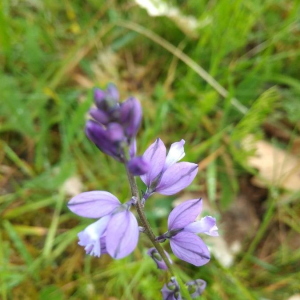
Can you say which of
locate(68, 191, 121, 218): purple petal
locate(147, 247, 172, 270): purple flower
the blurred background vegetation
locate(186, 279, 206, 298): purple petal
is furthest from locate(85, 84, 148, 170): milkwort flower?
the blurred background vegetation

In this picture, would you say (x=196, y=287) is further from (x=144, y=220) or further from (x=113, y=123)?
(x=113, y=123)

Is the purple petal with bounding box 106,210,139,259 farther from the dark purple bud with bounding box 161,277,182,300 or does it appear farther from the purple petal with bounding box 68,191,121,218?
the dark purple bud with bounding box 161,277,182,300

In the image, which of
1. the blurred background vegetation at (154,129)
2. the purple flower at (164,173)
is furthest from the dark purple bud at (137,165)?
the blurred background vegetation at (154,129)

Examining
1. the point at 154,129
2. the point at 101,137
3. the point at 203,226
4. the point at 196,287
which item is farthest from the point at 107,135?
the point at 154,129

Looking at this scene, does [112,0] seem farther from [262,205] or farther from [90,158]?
[262,205]

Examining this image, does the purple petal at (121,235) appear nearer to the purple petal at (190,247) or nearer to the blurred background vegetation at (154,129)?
the purple petal at (190,247)

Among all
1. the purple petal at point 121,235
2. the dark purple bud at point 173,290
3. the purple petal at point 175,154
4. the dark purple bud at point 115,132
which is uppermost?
the dark purple bud at point 115,132
